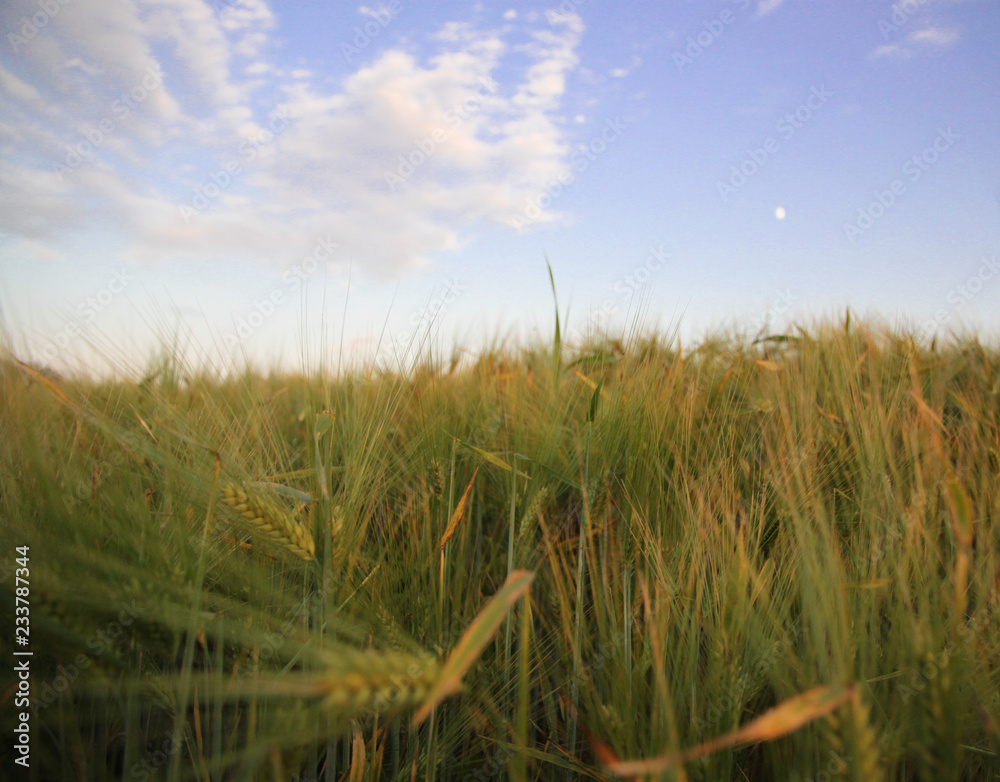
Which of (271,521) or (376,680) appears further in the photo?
(271,521)

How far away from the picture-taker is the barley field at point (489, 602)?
0.61 metres

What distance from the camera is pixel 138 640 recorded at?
26.5 inches

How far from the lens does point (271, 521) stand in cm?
68

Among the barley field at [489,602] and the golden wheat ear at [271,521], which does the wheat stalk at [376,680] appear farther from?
the golden wheat ear at [271,521]

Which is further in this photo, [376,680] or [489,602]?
[489,602]

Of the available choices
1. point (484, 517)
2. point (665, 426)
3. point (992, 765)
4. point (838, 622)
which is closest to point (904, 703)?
point (838, 622)

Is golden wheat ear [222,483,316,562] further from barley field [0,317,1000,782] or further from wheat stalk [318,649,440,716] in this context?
wheat stalk [318,649,440,716]

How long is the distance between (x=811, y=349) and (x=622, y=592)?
150 centimetres

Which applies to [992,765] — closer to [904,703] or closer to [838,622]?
[904,703]

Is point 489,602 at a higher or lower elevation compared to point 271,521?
lower

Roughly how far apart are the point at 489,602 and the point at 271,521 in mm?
314

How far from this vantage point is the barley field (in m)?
0.61

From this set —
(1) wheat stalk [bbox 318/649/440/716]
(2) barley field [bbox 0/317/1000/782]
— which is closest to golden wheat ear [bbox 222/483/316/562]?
(2) barley field [bbox 0/317/1000/782]

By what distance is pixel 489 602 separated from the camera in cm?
73
